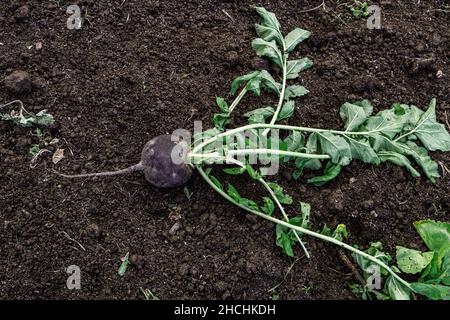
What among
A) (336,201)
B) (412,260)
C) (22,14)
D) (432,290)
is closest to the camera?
(432,290)

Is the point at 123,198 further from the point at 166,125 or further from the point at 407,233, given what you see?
the point at 407,233

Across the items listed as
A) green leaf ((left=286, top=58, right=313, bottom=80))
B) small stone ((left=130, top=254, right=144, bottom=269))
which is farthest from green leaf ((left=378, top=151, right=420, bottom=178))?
small stone ((left=130, top=254, right=144, bottom=269))

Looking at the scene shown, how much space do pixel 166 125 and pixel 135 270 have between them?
828mm

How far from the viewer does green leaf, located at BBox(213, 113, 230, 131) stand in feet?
9.96

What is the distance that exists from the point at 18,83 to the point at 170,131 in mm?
894

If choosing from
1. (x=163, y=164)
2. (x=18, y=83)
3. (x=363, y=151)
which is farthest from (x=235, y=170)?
(x=18, y=83)

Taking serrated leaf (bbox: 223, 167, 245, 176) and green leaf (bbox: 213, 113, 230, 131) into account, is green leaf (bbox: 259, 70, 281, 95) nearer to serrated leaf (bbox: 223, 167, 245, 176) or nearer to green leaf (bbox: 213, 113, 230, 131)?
green leaf (bbox: 213, 113, 230, 131)

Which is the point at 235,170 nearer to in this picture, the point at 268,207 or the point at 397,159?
the point at 268,207

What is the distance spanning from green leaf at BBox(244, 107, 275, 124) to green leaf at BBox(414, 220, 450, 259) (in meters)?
0.99

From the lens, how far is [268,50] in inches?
128

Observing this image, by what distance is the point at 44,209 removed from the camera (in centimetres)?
286

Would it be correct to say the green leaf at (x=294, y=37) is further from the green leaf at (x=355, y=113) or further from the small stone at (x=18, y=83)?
the small stone at (x=18, y=83)

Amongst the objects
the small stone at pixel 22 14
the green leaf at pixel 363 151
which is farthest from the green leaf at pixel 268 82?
the small stone at pixel 22 14

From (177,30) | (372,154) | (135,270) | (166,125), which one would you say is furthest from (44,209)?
(372,154)
